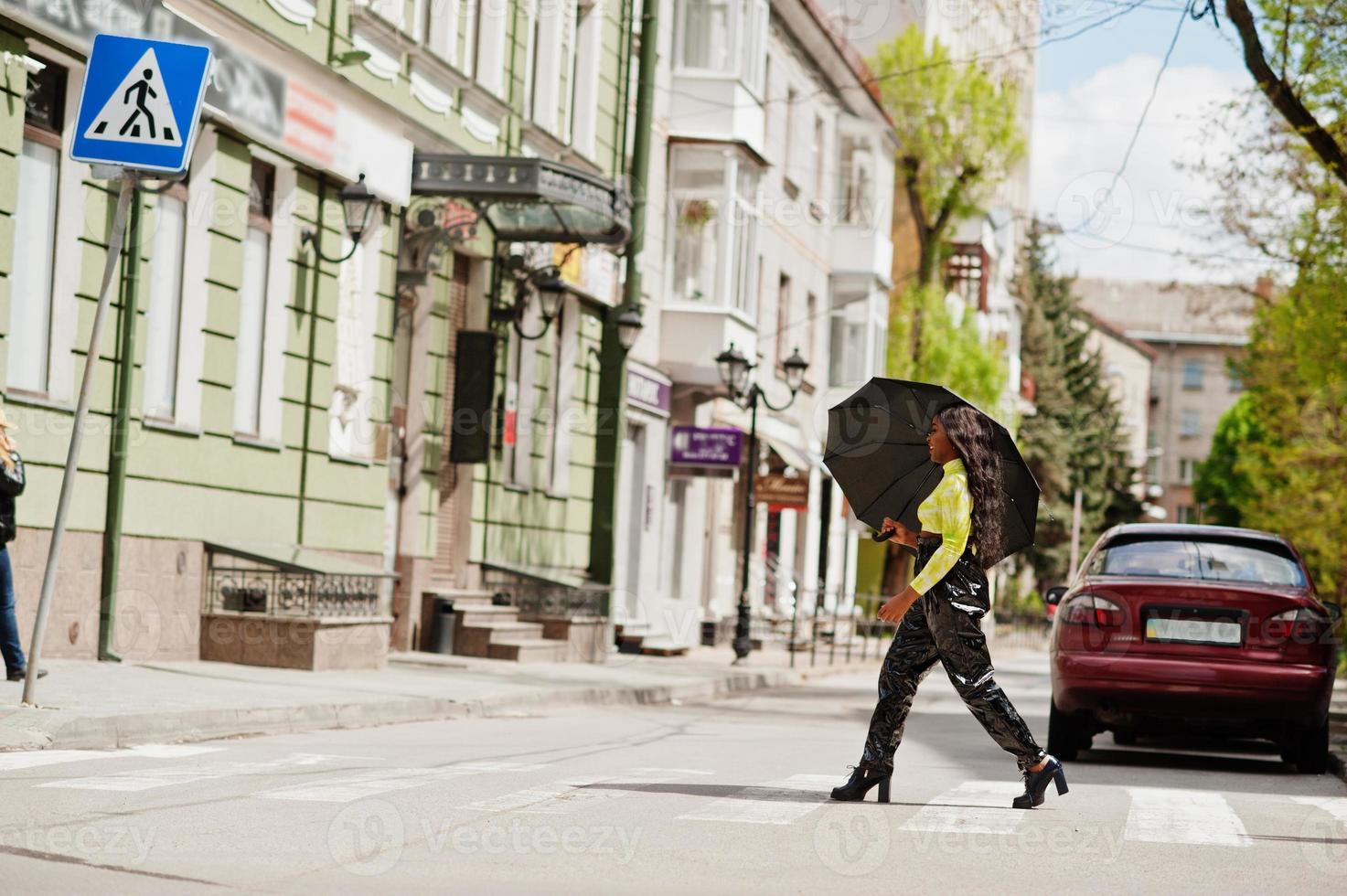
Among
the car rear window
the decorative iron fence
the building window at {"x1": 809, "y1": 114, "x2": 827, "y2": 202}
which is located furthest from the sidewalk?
the building window at {"x1": 809, "y1": 114, "x2": 827, "y2": 202}

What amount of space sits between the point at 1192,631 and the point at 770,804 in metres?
4.32

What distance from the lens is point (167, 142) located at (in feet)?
36.9

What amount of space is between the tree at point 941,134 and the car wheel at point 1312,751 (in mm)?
31748

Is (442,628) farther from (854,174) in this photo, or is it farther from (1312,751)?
(854,174)

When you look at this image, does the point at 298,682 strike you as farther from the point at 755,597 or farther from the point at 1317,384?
the point at 755,597

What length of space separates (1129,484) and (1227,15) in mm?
69267

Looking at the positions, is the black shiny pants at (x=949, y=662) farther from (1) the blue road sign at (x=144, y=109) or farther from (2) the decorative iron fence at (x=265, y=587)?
(2) the decorative iron fence at (x=265, y=587)

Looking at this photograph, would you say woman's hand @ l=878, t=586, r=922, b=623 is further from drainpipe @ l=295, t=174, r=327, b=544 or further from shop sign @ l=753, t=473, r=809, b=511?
shop sign @ l=753, t=473, r=809, b=511

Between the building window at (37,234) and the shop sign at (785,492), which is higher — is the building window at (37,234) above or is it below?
above

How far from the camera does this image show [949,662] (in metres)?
9.45

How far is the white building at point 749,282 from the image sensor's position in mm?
31594

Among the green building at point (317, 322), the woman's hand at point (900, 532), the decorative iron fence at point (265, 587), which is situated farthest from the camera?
the decorative iron fence at point (265, 587)

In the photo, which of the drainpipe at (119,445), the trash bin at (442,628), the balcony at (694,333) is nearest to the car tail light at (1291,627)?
the drainpipe at (119,445)

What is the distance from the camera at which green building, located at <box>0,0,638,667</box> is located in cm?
1535
